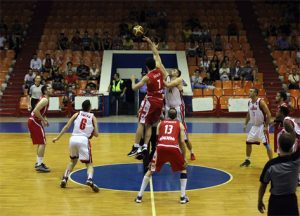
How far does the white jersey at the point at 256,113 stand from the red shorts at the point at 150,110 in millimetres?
1892

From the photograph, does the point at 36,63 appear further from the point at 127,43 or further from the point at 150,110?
the point at 150,110

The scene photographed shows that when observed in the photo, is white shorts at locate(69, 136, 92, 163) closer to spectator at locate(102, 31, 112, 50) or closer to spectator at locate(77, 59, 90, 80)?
spectator at locate(77, 59, 90, 80)

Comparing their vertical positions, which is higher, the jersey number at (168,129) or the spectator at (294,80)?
the spectator at (294,80)

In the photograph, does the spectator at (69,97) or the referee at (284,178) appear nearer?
the referee at (284,178)

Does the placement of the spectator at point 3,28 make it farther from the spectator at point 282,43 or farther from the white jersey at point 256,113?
the white jersey at point 256,113

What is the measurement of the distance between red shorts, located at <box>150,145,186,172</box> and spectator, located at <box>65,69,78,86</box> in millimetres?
13100

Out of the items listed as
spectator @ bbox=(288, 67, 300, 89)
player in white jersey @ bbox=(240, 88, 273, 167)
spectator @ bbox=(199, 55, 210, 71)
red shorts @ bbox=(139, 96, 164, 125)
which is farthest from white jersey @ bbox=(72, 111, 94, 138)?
spectator @ bbox=(288, 67, 300, 89)

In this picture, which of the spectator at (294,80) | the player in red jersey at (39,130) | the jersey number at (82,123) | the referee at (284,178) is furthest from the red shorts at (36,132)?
the spectator at (294,80)

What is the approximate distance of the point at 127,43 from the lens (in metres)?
22.7

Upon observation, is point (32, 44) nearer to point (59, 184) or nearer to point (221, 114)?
point (221, 114)

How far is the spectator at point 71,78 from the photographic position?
2094cm

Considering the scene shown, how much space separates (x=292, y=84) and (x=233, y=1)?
23.7 ft

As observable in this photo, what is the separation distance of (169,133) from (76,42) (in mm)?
15339

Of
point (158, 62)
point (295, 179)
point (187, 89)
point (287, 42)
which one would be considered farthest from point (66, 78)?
point (295, 179)
